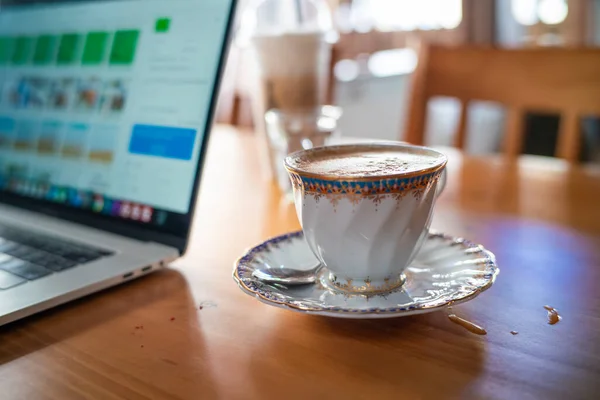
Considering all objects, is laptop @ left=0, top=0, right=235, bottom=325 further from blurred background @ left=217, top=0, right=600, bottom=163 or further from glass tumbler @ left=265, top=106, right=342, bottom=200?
blurred background @ left=217, top=0, right=600, bottom=163

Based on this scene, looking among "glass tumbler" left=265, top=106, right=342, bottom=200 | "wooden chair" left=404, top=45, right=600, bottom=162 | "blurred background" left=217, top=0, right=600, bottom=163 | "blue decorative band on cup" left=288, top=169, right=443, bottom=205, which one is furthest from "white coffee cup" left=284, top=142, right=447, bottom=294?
"blurred background" left=217, top=0, right=600, bottom=163

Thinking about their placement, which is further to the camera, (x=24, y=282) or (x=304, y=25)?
(x=304, y=25)

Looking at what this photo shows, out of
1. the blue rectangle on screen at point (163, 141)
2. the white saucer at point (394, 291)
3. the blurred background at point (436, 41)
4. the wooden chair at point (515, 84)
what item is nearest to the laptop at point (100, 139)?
the blue rectangle on screen at point (163, 141)

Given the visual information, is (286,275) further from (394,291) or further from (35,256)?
(35,256)

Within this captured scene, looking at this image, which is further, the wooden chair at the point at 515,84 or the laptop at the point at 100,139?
the wooden chair at the point at 515,84

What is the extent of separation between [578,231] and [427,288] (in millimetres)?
283

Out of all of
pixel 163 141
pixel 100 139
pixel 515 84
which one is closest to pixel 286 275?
pixel 163 141

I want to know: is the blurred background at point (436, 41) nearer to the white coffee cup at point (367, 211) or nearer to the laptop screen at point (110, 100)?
the laptop screen at point (110, 100)

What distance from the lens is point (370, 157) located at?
462mm

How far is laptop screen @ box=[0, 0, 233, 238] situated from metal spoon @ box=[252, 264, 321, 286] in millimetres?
139

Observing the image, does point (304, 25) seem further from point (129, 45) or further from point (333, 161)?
point (333, 161)

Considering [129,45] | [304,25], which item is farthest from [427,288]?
[304,25]

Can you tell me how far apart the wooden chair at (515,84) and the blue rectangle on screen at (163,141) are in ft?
2.10

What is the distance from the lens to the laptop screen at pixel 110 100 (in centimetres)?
56
